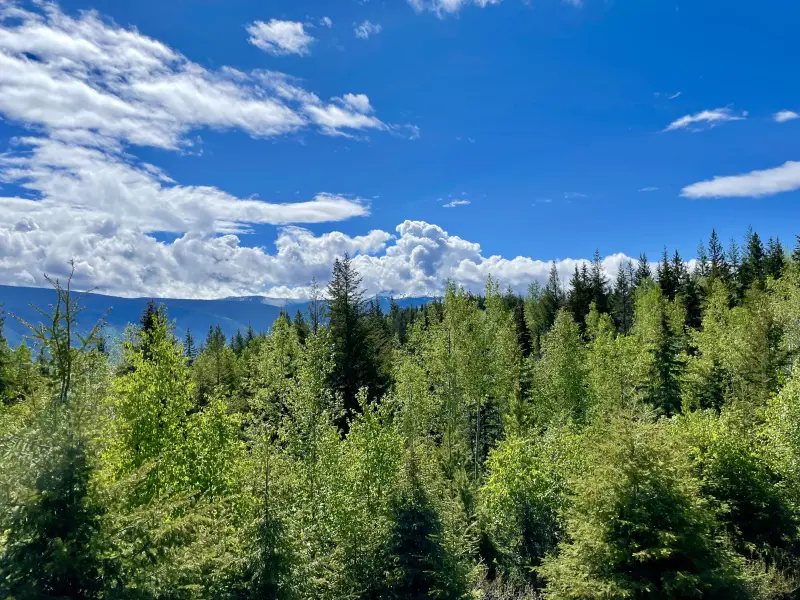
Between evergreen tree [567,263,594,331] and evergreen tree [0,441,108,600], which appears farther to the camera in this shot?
evergreen tree [567,263,594,331]

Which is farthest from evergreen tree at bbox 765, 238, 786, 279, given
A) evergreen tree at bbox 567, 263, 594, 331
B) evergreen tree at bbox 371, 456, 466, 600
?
evergreen tree at bbox 371, 456, 466, 600

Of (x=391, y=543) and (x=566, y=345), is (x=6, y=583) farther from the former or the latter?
(x=566, y=345)

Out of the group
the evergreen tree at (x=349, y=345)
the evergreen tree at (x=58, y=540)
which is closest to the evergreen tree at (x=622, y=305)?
the evergreen tree at (x=349, y=345)

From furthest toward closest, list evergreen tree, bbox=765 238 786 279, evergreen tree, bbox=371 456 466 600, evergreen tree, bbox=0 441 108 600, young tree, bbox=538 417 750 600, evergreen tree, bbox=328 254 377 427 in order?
1. evergreen tree, bbox=765 238 786 279
2. evergreen tree, bbox=328 254 377 427
3. evergreen tree, bbox=371 456 466 600
4. young tree, bbox=538 417 750 600
5. evergreen tree, bbox=0 441 108 600

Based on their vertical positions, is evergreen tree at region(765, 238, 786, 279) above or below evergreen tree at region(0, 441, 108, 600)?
above

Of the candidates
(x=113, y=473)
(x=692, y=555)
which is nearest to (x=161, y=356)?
(x=113, y=473)

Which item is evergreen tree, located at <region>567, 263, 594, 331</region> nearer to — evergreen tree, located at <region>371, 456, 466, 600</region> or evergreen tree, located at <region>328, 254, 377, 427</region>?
evergreen tree, located at <region>328, 254, 377, 427</region>

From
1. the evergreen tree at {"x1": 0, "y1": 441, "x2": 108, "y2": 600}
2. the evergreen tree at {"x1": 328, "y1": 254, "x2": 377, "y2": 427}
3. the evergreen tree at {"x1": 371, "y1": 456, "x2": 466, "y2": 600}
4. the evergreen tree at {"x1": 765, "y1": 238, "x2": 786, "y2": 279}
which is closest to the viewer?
the evergreen tree at {"x1": 0, "y1": 441, "x2": 108, "y2": 600}

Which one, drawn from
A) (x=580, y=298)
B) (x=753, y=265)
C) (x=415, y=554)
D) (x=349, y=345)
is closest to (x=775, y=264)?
(x=753, y=265)

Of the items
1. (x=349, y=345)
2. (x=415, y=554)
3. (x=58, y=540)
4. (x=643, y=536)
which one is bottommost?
(x=415, y=554)

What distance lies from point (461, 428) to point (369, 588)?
80.8 ft

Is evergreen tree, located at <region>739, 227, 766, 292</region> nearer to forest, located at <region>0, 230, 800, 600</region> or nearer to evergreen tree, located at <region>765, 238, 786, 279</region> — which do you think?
evergreen tree, located at <region>765, 238, 786, 279</region>

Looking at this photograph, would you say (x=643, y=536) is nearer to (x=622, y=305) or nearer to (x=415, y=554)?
(x=415, y=554)

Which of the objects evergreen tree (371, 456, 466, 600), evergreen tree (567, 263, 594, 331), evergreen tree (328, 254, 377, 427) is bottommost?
evergreen tree (371, 456, 466, 600)
